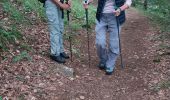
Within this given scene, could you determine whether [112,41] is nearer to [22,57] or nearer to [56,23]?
[56,23]

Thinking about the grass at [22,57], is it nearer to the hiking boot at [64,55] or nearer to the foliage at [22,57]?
the foliage at [22,57]

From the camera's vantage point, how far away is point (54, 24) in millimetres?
7988

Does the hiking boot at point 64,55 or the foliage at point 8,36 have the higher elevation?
the foliage at point 8,36

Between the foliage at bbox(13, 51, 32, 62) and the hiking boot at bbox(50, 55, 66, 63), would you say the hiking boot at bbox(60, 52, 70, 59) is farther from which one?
Result: the foliage at bbox(13, 51, 32, 62)

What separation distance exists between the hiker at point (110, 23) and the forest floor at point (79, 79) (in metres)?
0.43

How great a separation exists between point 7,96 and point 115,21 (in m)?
3.31

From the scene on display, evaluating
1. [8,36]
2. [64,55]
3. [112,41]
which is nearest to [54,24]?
[64,55]

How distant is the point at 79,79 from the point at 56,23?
1422 millimetres

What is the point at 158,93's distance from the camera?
723 centimetres

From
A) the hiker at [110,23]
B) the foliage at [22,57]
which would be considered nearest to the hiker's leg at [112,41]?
the hiker at [110,23]

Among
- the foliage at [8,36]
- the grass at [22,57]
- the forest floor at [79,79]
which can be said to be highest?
the foliage at [8,36]

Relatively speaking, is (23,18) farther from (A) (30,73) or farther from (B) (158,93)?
(B) (158,93)

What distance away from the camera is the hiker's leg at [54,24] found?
25.9ft

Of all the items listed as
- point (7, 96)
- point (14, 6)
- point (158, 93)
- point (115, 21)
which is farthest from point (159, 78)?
point (14, 6)
